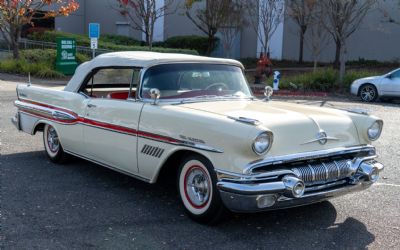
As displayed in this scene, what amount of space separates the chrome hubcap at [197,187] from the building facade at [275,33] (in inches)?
926

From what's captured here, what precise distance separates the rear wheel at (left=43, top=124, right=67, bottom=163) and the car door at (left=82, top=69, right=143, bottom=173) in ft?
2.76

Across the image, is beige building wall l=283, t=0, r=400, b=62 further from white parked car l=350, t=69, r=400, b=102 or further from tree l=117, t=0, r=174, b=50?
white parked car l=350, t=69, r=400, b=102

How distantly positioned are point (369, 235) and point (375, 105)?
1127cm

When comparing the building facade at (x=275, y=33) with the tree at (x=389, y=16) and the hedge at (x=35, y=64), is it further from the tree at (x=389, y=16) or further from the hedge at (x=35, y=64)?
the hedge at (x=35, y=64)

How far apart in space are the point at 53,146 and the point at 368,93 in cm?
1234

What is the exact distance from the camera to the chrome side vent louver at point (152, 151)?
4.80 m

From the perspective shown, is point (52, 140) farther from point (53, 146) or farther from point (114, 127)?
point (114, 127)

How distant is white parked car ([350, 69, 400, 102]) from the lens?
51.9 ft

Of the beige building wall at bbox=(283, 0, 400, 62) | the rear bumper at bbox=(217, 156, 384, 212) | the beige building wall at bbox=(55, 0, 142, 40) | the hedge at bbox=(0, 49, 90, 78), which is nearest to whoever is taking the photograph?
the rear bumper at bbox=(217, 156, 384, 212)

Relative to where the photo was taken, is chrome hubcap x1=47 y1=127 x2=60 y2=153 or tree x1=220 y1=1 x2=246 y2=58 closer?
chrome hubcap x1=47 y1=127 x2=60 y2=153

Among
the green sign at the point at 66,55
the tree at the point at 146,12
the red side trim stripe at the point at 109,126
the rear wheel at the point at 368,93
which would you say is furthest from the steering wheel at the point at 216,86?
the tree at the point at 146,12

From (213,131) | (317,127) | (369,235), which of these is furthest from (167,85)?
(369,235)

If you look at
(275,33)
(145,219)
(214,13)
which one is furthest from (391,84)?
(275,33)

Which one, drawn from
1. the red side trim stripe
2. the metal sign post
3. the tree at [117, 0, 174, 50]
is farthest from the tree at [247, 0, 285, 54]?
the red side trim stripe
